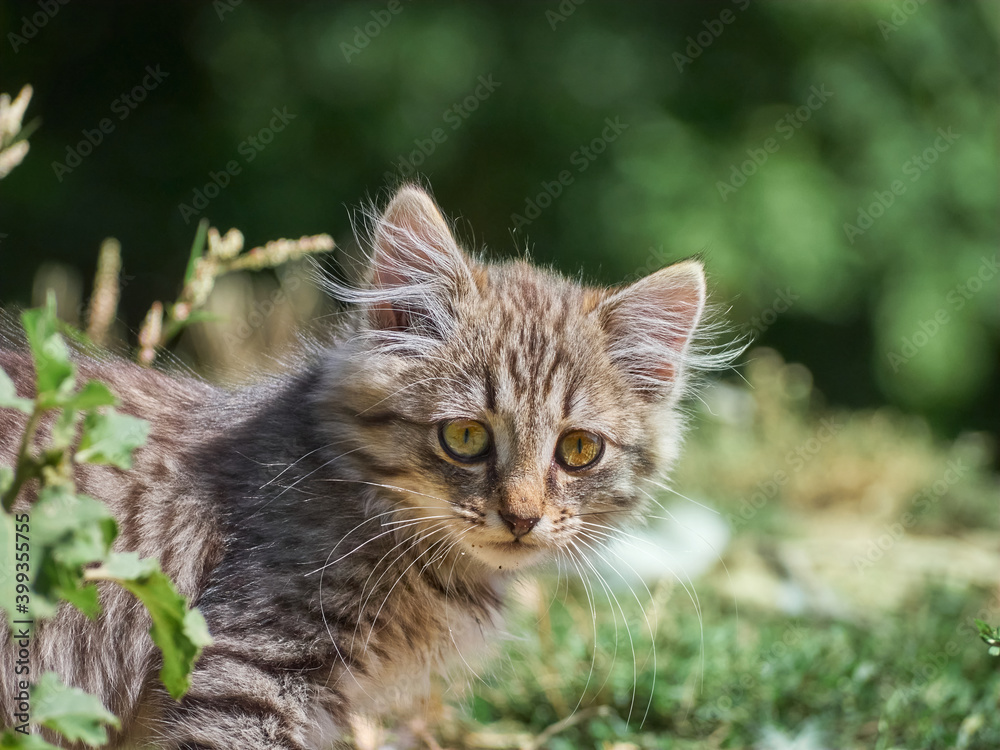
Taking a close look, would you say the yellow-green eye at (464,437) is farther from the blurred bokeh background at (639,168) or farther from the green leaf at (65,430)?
the blurred bokeh background at (639,168)

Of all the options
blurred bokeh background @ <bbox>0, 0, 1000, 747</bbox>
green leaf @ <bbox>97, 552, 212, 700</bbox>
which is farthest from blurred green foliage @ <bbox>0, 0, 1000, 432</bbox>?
green leaf @ <bbox>97, 552, 212, 700</bbox>

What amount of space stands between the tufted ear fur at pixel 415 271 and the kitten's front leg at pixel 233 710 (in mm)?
910

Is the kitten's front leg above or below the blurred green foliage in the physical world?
below

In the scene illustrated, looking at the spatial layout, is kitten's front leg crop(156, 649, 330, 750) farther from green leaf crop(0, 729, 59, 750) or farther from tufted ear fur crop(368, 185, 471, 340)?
tufted ear fur crop(368, 185, 471, 340)

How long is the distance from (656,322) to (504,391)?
1.78ft

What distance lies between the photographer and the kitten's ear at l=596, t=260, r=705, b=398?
261 cm

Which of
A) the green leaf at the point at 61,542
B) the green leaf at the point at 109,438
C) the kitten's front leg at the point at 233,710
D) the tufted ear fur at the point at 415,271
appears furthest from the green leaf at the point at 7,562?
the tufted ear fur at the point at 415,271

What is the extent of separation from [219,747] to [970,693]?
2395mm

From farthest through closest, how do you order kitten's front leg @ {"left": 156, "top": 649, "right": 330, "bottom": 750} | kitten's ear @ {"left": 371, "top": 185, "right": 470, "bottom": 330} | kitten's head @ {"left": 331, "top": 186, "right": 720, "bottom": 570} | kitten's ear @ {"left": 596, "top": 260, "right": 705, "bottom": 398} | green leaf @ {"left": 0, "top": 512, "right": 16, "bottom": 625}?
kitten's ear @ {"left": 596, "top": 260, "right": 705, "bottom": 398}, kitten's ear @ {"left": 371, "top": 185, "right": 470, "bottom": 330}, kitten's head @ {"left": 331, "top": 186, "right": 720, "bottom": 570}, kitten's front leg @ {"left": 156, "top": 649, "right": 330, "bottom": 750}, green leaf @ {"left": 0, "top": 512, "right": 16, "bottom": 625}

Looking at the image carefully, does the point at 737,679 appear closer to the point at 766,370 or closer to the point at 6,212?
the point at 766,370

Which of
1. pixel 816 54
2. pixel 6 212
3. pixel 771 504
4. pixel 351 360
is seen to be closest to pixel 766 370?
pixel 771 504

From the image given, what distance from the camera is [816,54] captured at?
6.82 metres

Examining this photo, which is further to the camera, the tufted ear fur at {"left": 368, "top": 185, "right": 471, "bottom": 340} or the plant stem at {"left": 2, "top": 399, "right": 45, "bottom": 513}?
the tufted ear fur at {"left": 368, "top": 185, "right": 471, "bottom": 340}

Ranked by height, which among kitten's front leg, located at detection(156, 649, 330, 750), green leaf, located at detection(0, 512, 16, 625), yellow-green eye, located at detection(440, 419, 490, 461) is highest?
yellow-green eye, located at detection(440, 419, 490, 461)
